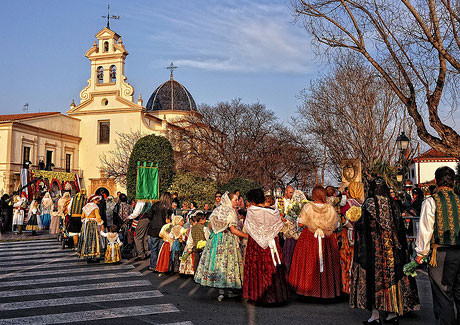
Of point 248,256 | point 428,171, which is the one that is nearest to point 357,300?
point 248,256

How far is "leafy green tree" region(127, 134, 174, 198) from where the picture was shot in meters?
30.9

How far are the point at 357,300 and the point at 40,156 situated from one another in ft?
132

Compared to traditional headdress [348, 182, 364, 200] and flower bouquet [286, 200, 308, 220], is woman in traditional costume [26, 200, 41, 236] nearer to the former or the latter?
flower bouquet [286, 200, 308, 220]

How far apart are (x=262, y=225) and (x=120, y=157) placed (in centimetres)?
3683

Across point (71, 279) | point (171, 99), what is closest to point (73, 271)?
point (71, 279)

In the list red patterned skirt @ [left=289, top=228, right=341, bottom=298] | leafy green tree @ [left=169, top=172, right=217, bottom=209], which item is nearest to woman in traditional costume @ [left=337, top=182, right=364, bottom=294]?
red patterned skirt @ [left=289, top=228, right=341, bottom=298]

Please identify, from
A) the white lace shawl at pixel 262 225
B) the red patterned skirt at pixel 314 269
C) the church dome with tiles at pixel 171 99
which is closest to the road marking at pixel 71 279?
the white lace shawl at pixel 262 225

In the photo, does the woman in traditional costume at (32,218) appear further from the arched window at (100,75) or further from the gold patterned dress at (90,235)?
the arched window at (100,75)

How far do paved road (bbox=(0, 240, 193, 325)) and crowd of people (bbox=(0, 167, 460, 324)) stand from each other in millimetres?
980

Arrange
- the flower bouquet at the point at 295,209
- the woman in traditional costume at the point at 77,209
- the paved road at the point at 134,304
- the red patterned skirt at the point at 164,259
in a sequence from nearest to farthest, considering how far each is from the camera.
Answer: the paved road at the point at 134,304 < the flower bouquet at the point at 295,209 < the red patterned skirt at the point at 164,259 < the woman in traditional costume at the point at 77,209

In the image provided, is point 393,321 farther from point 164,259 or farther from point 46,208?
point 46,208

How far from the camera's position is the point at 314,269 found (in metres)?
6.86

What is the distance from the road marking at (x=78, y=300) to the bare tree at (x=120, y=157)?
32.1 m

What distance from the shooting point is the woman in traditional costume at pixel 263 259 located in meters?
6.57
